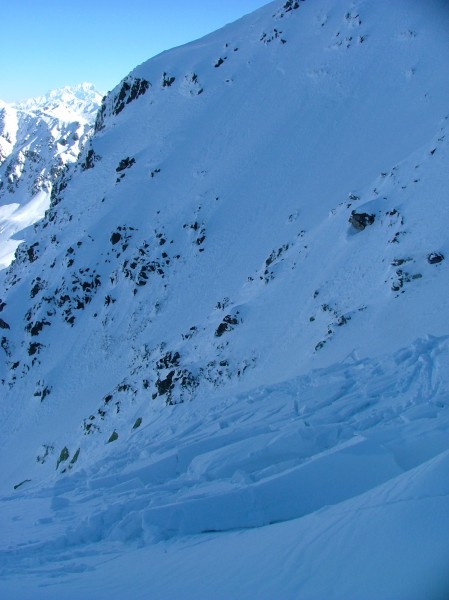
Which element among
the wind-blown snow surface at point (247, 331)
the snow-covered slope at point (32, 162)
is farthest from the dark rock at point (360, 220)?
the snow-covered slope at point (32, 162)

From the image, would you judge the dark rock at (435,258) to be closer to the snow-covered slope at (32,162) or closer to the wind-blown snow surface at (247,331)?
the wind-blown snow surface at (247,331)

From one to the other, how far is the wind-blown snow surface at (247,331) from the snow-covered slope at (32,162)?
6106 cm

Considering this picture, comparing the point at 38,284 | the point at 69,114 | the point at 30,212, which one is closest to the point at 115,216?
the point at 38,284

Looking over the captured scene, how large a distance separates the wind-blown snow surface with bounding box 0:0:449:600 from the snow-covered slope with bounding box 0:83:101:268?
61.1 m

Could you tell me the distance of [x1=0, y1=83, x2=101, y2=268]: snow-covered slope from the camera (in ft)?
370

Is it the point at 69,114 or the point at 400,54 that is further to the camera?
the point at 69,114

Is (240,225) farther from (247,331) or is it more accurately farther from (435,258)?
(435,258)

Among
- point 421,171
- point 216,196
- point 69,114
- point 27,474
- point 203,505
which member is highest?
point 69,114

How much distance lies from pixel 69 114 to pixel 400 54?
169080 mm

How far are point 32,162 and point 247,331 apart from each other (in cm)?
13408

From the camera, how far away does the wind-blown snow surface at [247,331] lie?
5.26 metres

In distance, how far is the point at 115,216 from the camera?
35.4m

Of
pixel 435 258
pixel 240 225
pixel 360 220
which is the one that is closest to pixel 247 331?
pixel 360 220

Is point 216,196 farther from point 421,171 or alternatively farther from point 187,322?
point 421,171
